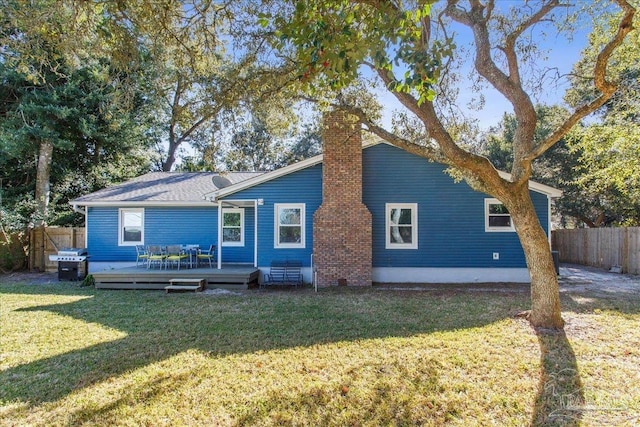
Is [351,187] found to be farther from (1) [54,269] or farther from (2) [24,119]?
(2) [24,119]

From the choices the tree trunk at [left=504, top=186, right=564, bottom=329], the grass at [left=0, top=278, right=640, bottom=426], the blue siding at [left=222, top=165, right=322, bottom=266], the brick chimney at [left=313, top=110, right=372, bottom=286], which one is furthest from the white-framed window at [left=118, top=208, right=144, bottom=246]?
the tree trunk at [left=504, top=186, right=564, bottom=329]

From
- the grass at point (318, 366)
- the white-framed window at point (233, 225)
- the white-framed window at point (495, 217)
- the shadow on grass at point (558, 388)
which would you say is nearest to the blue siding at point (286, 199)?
the white-framed window at point (233, 225)

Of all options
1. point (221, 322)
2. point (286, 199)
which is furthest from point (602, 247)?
point (221, 322)

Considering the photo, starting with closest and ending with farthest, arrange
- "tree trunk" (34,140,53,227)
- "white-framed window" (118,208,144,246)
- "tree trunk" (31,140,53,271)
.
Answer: "white-framed window" (118,208,144,246) → "tree trunk" (31,140,53,271) → "tree trunk" (34,140,53,227)

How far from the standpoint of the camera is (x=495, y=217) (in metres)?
11.1

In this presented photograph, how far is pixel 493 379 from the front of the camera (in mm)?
4168

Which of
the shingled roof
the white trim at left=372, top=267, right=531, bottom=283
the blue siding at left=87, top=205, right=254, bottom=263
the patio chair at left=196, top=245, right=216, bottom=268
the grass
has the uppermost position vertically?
the shingled roof

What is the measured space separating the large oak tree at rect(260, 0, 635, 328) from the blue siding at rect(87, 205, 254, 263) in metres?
6.79

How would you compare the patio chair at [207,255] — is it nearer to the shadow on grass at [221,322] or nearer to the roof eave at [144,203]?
the roof eave at [144,203]

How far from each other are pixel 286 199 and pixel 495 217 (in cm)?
649

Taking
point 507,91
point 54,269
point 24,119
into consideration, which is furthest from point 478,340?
point 24,119

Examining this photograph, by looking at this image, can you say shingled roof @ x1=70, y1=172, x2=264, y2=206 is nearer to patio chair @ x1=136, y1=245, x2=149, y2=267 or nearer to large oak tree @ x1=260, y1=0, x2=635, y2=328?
patio chair @ x1=136, y1=245, x2=149, y2=267

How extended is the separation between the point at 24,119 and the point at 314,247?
535 inches

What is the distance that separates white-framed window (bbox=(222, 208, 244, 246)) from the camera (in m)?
12.7
